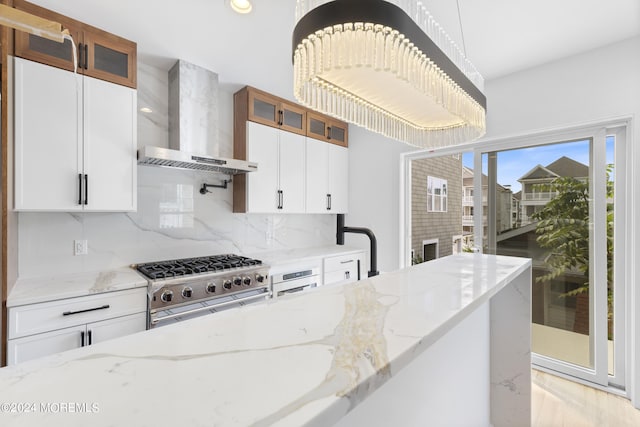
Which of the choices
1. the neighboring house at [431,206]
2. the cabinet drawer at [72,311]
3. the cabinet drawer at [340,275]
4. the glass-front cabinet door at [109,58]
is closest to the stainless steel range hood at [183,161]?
the glass-front cabinet door at [109,58]

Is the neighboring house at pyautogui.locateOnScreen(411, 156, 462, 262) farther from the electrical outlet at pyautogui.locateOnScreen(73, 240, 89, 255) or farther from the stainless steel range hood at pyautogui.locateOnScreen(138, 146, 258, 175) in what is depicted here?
the electrical outlet at pyautogui.locateOnScreen(73, 240, 89, 255)

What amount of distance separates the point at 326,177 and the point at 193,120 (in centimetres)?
→ 165

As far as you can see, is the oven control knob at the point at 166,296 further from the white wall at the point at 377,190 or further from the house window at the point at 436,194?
the house window at the point at 436,194

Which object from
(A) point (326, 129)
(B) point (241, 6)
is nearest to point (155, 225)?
(B) point (241, 6)

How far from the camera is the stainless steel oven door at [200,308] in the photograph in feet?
6.26

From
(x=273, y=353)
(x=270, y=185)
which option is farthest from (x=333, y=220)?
(x=273, y=353)

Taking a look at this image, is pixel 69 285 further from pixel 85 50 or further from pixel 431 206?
pixel 431 206

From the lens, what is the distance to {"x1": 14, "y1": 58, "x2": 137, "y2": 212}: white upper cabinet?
1695mm

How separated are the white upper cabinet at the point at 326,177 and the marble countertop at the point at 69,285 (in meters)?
1.91

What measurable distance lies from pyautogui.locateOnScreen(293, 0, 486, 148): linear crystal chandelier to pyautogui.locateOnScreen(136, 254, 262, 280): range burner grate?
1.57m

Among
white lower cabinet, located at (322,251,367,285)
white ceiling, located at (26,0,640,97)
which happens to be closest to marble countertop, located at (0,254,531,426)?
white ceiling, located at (26,0,640,97)

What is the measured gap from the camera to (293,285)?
9.14 ft

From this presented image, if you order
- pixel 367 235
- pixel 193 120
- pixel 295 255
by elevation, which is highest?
pixel 193 120

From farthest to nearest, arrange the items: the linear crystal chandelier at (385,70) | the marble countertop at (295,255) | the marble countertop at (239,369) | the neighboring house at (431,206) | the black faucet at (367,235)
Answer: the neighboring house at (431,206) < the marble countertop at (295,255) < the black faucet at (367,235) < the linear crystal chandelier at (385,70) < the marble countertop at (239,369)
